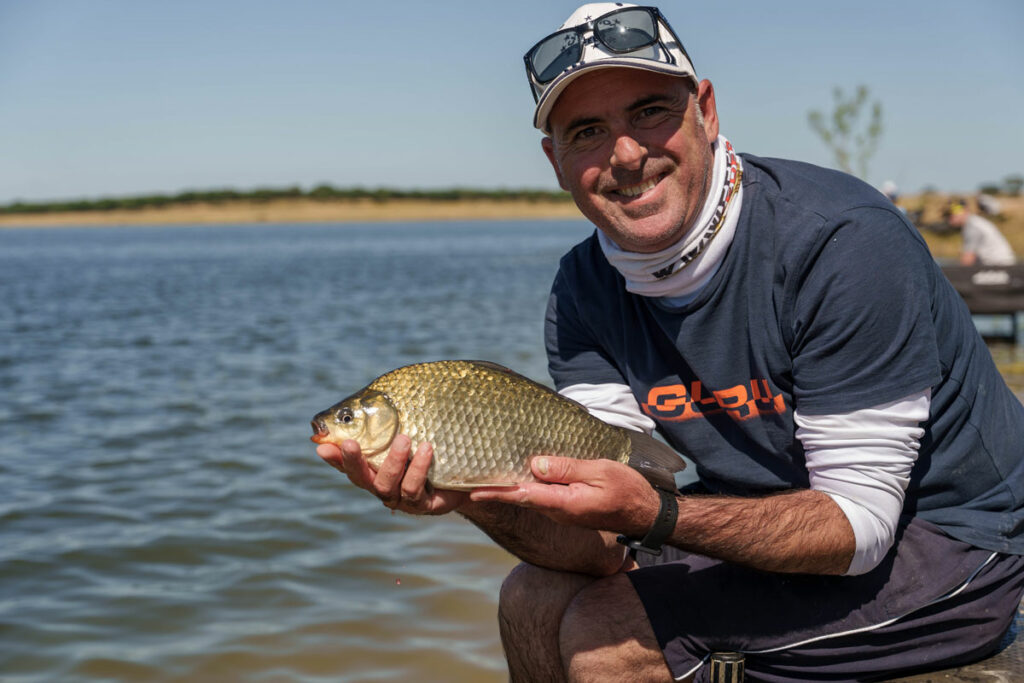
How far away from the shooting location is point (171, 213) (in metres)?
129

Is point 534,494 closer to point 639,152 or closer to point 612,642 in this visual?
point 612,642

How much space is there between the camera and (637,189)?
290 centimetres

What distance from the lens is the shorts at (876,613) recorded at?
2.57 metres

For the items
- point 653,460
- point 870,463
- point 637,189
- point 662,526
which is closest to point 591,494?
point 662,526

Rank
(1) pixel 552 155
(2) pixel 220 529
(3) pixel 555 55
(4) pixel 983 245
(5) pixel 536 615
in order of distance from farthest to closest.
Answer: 1. (4) pixel 983 245
2. (2) pixel 220 529
3. (1) pixel 552 155
4. (5) pixel 536 615
5. (3) pixel 555 55

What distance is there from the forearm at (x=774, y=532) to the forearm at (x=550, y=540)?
0.48m

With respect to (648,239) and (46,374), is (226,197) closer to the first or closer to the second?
(46,374)

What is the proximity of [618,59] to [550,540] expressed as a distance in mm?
1512

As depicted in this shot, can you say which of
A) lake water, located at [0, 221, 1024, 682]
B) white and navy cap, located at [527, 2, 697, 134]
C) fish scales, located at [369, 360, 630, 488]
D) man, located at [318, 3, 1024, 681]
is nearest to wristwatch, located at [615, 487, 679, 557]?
man, located at [318, 3, 1024, 681]

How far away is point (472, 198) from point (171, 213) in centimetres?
4080

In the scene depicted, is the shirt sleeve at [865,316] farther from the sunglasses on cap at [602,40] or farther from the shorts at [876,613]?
the sunglasses on cap at [602,40]

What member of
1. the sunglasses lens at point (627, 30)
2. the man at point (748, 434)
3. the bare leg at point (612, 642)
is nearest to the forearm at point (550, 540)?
the man at point (748, 434)

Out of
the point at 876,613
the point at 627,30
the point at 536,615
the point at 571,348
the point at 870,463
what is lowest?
the point at 536,615

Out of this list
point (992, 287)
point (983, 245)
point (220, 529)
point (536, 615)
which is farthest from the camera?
point (983, 245)
